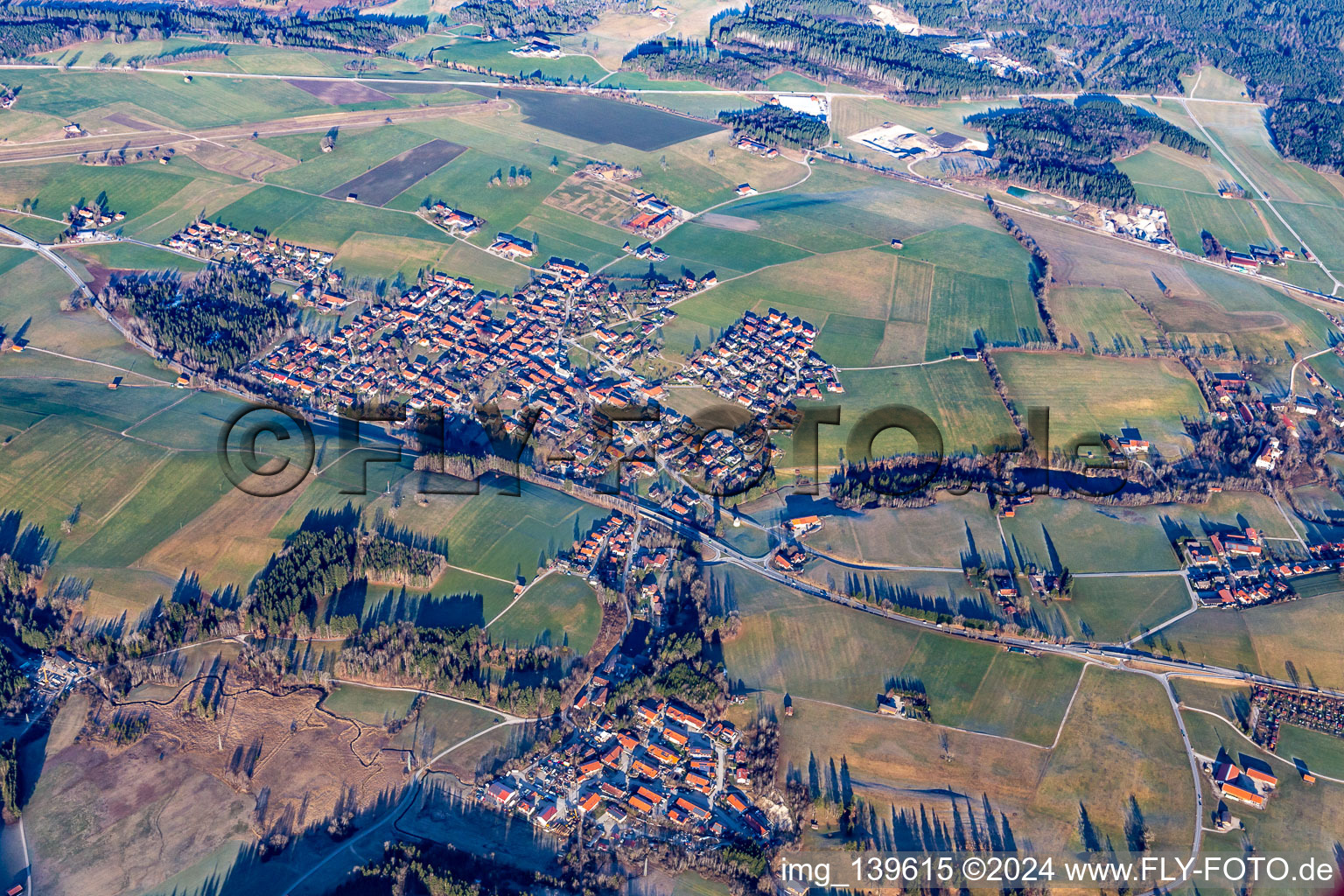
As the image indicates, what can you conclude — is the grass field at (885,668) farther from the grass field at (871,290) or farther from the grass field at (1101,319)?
the grass field at (1101,319)

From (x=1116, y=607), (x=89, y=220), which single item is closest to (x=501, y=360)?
(x=89, y=220)

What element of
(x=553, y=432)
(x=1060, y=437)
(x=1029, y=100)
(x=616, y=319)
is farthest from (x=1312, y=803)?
(x=1029, y=100)

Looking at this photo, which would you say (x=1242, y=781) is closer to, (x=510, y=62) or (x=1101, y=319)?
(x=1101, y=319)

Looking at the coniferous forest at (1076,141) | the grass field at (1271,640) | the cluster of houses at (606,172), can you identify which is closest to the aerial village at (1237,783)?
the grass field at (1271,640)

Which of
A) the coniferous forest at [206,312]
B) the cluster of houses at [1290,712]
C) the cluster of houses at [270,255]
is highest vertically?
the cluster of houses at [270,255]

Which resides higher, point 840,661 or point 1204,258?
point 1204,258

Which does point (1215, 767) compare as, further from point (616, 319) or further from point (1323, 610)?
point (616, 319)

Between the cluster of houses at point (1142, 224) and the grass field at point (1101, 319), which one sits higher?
the cluster of houses at point (1142, 224)
